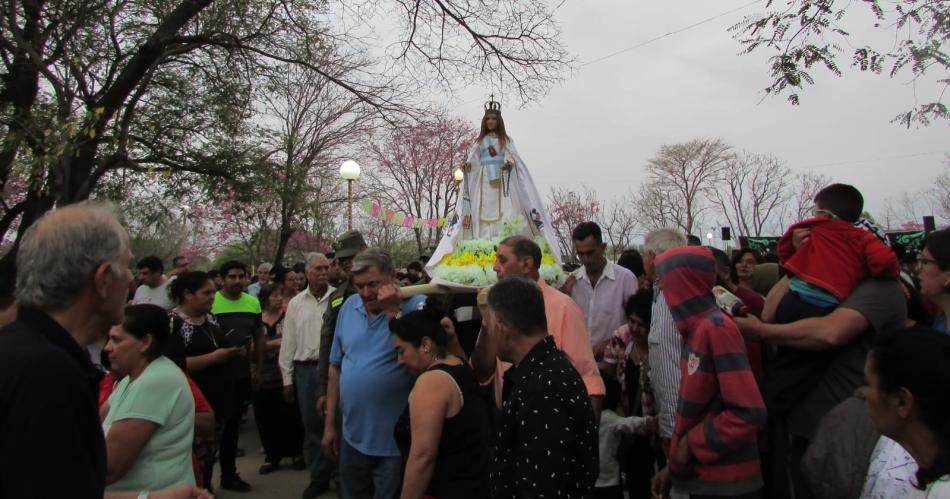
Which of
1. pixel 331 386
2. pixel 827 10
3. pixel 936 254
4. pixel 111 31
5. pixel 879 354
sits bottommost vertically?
pixel 331 386

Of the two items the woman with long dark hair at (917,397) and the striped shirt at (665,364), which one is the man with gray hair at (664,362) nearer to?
the striped shirt at (665,364)

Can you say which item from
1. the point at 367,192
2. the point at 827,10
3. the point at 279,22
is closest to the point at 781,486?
the point at 827,10

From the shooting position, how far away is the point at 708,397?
288 centimetres

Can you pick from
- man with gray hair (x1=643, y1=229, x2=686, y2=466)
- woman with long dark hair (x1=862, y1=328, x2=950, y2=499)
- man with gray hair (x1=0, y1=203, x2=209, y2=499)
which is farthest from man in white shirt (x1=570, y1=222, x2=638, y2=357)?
man with gray hair (x1=0, y1=203, x2=209, y2=499)

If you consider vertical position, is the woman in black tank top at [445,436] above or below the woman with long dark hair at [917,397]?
below

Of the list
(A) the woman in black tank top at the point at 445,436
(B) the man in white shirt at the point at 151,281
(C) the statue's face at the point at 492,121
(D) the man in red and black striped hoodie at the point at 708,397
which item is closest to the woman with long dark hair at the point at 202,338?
(B) the man in white shirt at the point at 151,281

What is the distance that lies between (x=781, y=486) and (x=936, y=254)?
1707 mm

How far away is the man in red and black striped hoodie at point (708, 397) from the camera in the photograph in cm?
274

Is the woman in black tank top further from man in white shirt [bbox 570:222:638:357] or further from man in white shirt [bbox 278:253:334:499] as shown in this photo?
man in white shirt [bbox 278:253:334:499]

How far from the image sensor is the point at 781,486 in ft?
12.8

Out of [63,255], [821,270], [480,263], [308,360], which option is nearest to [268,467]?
[308,360]

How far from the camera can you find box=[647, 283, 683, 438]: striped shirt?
3545 mm

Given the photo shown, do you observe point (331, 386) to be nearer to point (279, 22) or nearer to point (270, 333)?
point (270, 333)

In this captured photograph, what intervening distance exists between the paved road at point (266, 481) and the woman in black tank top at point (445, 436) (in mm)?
3404
